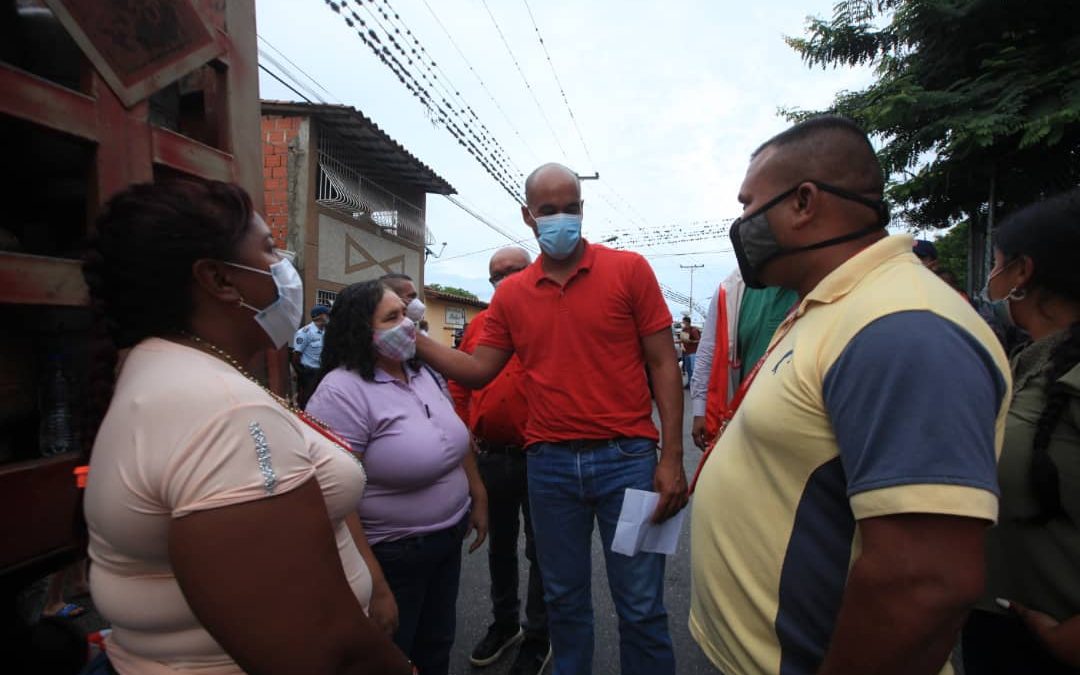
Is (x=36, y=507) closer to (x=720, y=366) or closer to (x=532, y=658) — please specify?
(x=532, y=658)

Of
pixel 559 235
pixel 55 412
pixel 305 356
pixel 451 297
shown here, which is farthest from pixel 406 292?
pixel 451 297

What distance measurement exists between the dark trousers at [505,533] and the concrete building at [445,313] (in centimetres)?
1989

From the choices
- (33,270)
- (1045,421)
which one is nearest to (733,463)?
(1045,421)

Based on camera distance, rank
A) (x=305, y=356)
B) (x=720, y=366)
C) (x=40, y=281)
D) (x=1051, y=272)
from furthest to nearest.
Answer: (x=305, y=356) < (x=720, y=366) < (x=40, y=281) < (x=1051, y=272)

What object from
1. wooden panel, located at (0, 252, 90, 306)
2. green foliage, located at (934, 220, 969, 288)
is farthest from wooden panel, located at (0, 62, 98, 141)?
Result: green foliage, located at (934, 220, 969, 288)

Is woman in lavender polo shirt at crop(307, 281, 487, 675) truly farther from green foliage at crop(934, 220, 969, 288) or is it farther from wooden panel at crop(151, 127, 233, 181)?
green foliage at crop(934, 220, 969, 288)

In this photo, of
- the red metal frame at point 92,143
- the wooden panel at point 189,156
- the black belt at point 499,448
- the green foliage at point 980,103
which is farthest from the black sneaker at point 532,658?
the green foliage at point 980,103

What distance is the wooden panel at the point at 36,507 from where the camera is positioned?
72.2 inches

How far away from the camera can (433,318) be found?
78.2 ft

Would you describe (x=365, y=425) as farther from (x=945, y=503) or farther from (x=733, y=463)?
(x=945, y=503)

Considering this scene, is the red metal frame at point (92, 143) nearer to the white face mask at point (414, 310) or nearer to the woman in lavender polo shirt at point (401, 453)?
the woman in lavender polo shirt at point (401, 453)

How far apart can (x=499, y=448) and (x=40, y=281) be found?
6.51 feet

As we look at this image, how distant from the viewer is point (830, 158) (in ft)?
3.95

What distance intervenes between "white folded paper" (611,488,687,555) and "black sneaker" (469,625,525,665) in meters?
1.26
